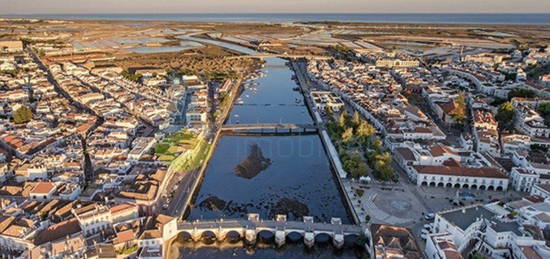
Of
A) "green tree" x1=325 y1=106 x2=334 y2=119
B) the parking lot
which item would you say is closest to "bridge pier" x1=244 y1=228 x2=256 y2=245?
the parking lot

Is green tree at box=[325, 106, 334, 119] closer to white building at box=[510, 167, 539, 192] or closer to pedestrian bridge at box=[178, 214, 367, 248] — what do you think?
white building at box=[510, 167, 539, 192]

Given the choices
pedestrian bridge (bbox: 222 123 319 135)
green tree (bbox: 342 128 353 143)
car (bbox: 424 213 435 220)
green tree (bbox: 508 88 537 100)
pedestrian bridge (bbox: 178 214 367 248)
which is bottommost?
pedestrian bridge (bbox: 178 214 367 248)

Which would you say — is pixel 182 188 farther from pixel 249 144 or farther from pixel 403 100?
pixel 403 100

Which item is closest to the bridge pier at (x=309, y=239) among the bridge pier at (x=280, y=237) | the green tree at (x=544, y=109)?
the bridge pier at (x=280, y=237)

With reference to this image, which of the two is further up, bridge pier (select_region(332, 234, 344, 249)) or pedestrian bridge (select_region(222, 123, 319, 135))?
pedestrian bridge (select_region(222, 123, 319, 135))

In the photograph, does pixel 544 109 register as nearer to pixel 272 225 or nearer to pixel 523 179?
pixel 523 179
